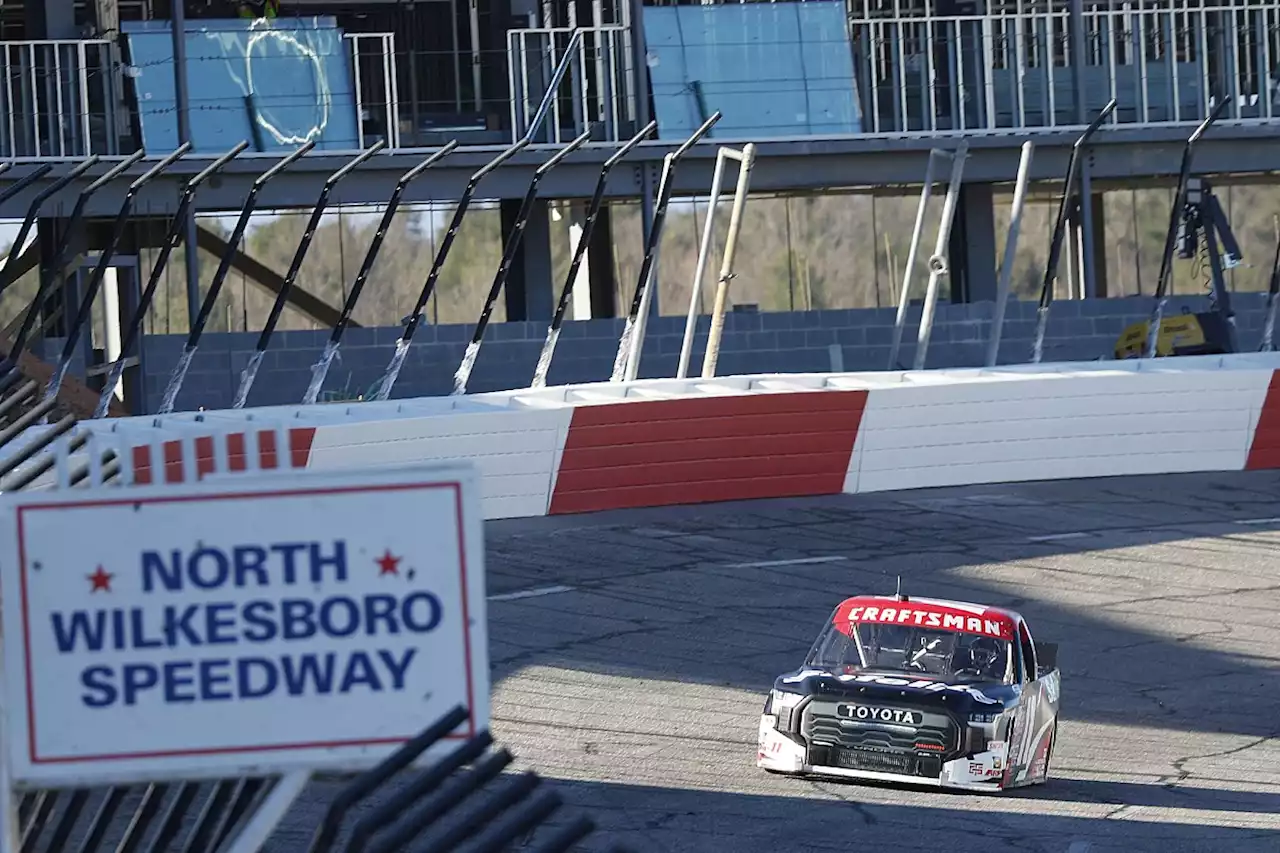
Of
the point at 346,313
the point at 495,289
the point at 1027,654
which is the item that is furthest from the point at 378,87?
the point at 1027,654

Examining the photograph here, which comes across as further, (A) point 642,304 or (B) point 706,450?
(A) point 642,304

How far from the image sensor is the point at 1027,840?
9.90 metres

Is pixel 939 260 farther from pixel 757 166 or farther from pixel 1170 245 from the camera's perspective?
pixel 757 166

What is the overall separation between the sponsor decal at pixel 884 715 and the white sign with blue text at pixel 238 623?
6939 millimetres

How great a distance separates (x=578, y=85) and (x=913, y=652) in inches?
578

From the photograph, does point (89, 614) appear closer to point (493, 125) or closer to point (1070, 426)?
point (1070, 426)

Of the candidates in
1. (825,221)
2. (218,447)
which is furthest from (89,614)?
(825,221)

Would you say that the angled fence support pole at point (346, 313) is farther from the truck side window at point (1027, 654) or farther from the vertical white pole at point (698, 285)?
the truck side window at point (1027, 654)

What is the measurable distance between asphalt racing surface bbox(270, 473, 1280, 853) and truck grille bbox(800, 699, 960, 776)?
0.17 meters

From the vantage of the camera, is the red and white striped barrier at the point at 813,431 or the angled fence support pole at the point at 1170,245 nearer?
the red and white striped barrier at the point at 813,431

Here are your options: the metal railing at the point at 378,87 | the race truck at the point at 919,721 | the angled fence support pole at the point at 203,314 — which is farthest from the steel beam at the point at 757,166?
the race truck at the point at 919,721

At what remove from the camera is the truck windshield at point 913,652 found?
11.8 meters

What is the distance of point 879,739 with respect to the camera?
11.2 meters

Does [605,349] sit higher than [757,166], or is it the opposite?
[757,166]
